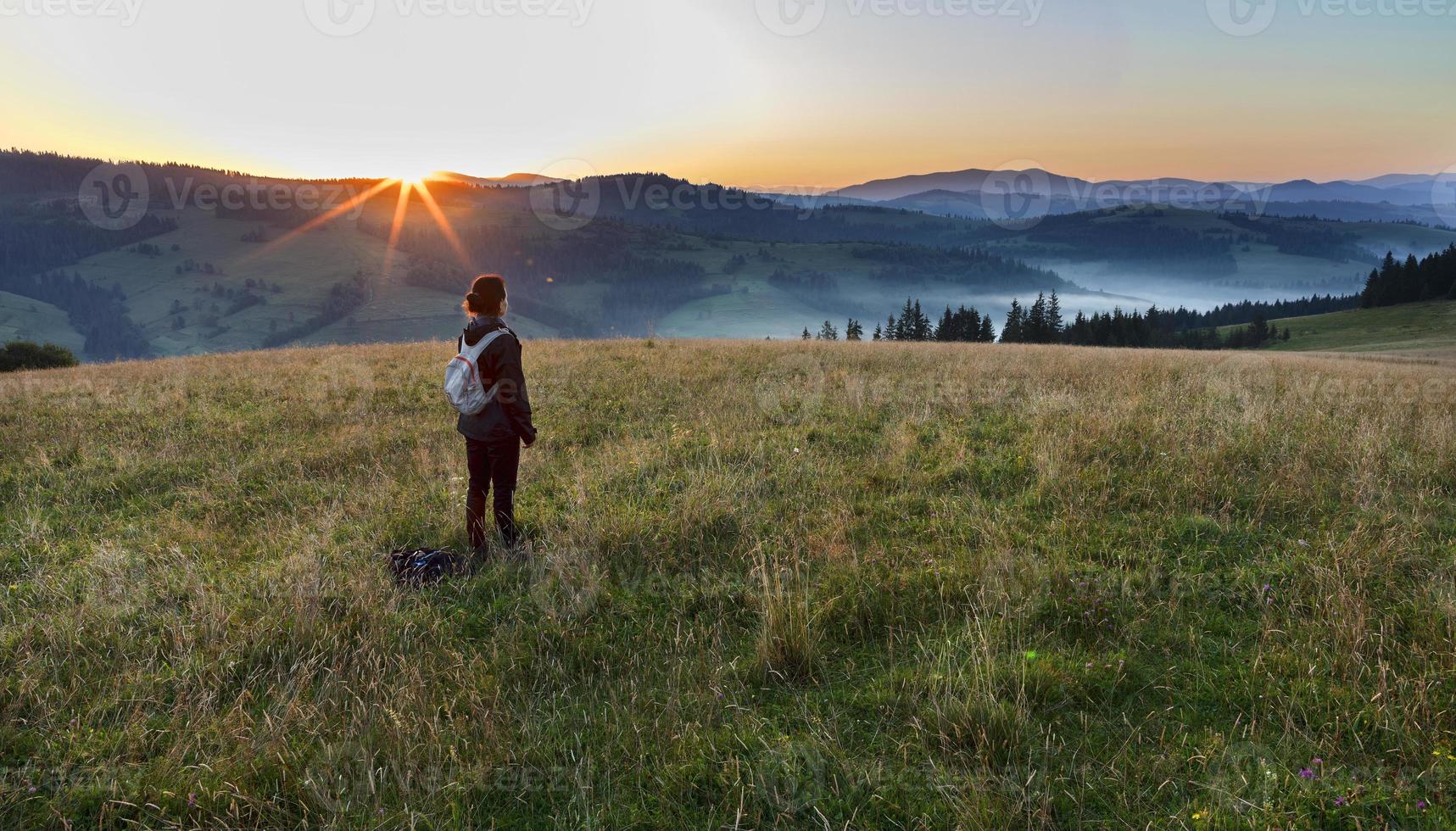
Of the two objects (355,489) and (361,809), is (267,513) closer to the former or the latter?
(355,489)

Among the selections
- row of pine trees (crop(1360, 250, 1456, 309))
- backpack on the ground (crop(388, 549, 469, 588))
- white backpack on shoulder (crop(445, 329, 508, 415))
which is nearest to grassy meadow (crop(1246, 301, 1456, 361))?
row of pine trees (crop(1360, 250, 1456, 309))

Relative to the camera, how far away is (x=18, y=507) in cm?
723

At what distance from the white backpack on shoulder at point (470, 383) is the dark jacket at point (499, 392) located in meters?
0.04

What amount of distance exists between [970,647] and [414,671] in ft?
11.0

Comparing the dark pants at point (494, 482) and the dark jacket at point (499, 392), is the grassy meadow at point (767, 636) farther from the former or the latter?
the dark jacket at point (499, 392)

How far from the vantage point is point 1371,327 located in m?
80.5

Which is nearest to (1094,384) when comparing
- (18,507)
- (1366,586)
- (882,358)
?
(882,358)

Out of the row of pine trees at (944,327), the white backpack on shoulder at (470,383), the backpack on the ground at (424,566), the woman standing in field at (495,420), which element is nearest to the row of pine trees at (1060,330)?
the row of pine trees at (944,327)

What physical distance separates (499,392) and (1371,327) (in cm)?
11372

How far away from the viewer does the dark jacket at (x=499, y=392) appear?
18.4ft

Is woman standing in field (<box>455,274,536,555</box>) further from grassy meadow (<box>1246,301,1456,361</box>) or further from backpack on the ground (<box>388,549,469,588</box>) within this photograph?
grassy meadow (<box>1246,301,1456,361</box>)

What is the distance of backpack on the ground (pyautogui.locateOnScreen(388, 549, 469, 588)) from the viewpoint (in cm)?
512

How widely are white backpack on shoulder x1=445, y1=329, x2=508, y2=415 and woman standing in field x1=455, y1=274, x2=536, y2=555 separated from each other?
37 millimetres

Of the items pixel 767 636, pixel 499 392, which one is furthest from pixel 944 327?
pixel 767 636
